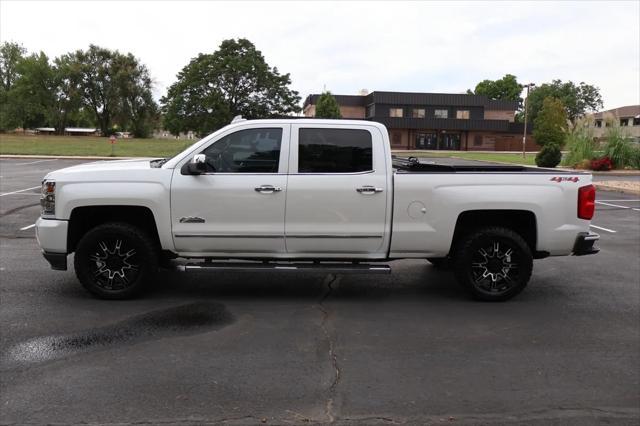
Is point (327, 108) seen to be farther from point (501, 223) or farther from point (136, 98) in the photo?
point (501, 223)

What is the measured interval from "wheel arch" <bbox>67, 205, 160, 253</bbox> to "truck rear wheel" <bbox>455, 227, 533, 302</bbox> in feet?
11.0

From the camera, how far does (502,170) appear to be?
6.30m

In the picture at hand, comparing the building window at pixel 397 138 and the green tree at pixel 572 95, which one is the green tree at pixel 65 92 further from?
the green tree at pixel 572 95

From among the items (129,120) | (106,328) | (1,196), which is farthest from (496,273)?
(129,120)

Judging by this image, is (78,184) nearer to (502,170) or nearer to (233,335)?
(233,335)

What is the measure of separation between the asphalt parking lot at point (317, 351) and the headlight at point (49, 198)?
945mm

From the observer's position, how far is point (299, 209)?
5.91 meters

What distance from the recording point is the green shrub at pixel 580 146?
29.1m

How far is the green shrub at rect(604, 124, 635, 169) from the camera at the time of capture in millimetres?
28453

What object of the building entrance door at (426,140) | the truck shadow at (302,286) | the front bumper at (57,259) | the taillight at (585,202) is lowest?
the truck shadow at (302,286)

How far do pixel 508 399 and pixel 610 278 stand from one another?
427 centimetres

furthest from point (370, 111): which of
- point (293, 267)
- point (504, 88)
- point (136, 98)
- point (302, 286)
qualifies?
point (293, 267)

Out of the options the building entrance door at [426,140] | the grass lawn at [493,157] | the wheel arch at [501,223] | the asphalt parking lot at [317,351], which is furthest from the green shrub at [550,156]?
the building entrance door at [426,140]

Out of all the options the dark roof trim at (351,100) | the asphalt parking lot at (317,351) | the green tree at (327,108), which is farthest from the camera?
the dark roof trim at (351,100)
